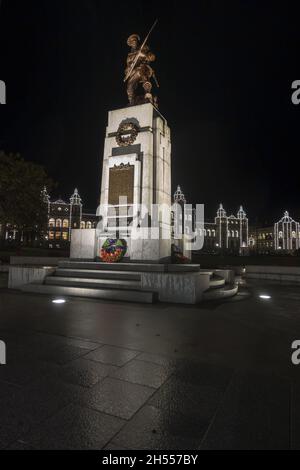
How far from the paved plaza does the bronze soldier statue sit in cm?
1369

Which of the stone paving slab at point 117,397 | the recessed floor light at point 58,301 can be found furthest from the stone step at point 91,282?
the stone paving slab at point 117,397

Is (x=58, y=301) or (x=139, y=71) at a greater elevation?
(x=139, y=71)

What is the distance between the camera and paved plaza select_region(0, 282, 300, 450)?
2479mm

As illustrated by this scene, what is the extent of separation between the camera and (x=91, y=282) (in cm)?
1064

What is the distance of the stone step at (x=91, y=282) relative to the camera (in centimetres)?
1005

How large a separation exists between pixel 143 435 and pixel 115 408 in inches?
22.2

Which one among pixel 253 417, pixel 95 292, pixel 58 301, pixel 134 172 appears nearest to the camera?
pixel 253 417

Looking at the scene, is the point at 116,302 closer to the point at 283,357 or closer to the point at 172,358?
the point at 172,358

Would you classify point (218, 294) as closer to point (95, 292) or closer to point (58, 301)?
point (95, 292)

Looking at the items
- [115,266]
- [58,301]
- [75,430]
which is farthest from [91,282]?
[75,430]

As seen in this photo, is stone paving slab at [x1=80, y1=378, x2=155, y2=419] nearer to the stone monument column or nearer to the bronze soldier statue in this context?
the stone monument column

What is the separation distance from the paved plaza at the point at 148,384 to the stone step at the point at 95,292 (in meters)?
2.21

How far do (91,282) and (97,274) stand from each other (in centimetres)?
70
